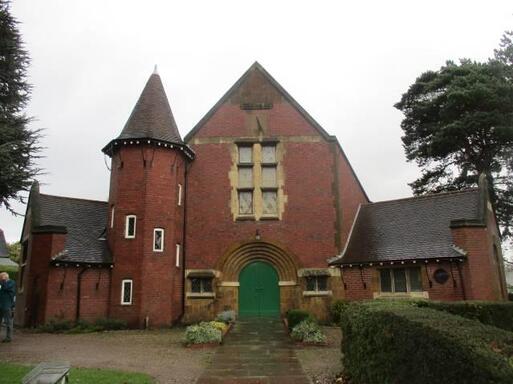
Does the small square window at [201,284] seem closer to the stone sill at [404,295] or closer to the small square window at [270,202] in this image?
the small square window at [270,202]

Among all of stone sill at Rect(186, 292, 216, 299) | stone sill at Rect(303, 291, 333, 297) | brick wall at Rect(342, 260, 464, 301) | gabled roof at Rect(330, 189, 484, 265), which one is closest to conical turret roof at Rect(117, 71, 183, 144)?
stone sill at Rect(186, 292, 216, 299)

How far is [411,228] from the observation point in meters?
20.5

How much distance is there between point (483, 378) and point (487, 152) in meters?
29.6

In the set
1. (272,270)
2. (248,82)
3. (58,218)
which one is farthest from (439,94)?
(58,218)

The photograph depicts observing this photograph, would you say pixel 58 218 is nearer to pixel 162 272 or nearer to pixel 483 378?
pixel 162 272

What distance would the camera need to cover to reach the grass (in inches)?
348

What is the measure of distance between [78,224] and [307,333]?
11.9 metres

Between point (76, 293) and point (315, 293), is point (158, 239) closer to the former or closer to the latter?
point (76, 293)

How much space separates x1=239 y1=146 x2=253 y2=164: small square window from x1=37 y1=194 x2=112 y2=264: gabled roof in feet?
23.0

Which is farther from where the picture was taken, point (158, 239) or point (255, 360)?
point (158, 239)

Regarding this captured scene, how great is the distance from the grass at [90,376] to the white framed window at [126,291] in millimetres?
8644

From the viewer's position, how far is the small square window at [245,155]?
22250mm

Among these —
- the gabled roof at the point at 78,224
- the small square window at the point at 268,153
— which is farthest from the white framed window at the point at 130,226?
the small square window at the point at 268,153

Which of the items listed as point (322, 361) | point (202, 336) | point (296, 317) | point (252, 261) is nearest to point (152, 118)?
point (252, 261)
